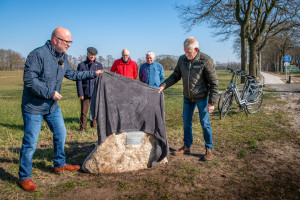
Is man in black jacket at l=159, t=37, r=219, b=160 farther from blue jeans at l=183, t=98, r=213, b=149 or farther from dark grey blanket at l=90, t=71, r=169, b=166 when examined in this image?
dark grey blanket at l=90, t=71, r=169, b=166

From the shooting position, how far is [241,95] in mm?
8617

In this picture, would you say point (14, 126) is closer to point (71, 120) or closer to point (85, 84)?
point (71, 120)

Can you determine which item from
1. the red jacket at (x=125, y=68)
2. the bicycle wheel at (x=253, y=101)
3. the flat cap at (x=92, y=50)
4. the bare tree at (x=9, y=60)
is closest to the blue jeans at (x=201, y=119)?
the red jacket at (x=125, y=68)

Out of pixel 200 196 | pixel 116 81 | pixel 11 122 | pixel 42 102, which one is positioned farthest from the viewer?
pixel 11 122

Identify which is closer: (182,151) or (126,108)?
(126,108)

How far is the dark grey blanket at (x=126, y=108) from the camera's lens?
3658 millimetres

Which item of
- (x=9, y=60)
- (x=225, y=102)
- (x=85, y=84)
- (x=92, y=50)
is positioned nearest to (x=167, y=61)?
(x=225, y=102)

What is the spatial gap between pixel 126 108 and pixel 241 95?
6.14 m

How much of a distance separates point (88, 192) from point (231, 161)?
2633 millimetres

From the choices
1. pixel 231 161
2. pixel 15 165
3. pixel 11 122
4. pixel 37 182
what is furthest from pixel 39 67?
pixel 11 122

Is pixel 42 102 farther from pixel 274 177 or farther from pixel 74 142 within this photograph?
pixel 274 177

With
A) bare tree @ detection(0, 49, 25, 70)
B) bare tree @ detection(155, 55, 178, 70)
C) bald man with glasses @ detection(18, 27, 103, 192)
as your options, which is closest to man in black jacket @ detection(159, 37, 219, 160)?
bald man with glasses @ detection(18, 27, 103, 192)

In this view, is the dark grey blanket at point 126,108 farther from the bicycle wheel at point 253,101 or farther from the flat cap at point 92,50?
the bicycle wheel at point 253,101

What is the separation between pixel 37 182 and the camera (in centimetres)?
353
